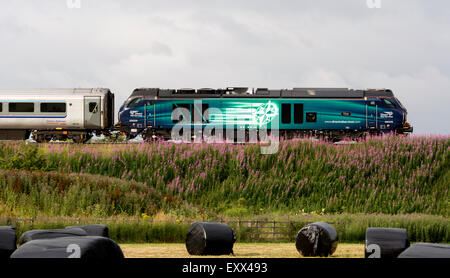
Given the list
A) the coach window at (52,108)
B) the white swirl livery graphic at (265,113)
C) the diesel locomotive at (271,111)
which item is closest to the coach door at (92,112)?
the coach window at (52,108)

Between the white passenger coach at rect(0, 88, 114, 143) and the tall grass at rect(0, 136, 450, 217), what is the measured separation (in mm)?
8171

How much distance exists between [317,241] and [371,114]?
91.6 ft

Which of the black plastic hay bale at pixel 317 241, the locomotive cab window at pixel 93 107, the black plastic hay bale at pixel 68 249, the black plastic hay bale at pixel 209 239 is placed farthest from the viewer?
the locomotive cab window at pixel 93 107

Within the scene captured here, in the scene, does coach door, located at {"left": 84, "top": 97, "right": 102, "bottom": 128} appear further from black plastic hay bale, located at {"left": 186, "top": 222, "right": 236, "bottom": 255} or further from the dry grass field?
black plastic hay bale, located at {"left": 186, "top": 222, "right": 236, "bottom": 255}

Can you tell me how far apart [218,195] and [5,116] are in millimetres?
21288

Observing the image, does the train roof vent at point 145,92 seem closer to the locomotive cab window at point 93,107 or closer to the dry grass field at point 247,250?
the locomotive cab window at point 93,107

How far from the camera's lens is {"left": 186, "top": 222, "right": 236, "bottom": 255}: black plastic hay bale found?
49.8ft

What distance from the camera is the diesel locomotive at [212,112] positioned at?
40875 millimetres

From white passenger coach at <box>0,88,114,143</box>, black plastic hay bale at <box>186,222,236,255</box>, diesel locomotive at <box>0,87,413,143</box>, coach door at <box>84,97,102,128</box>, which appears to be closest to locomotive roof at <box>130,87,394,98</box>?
diesel locomotive at <box>0,87,413,143</box>

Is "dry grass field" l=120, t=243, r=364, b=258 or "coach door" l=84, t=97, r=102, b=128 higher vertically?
"coach door" l=84, t=97, r=102, b=128

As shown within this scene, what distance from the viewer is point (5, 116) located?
139 ft

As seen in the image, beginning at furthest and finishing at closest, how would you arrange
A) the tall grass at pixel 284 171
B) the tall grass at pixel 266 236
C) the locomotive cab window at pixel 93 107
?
the locomotive cab window at pixel 93 107
the tall grass at pixel 284 171
the tall grass at pixel 266 236

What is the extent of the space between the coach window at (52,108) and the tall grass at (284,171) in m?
8.20

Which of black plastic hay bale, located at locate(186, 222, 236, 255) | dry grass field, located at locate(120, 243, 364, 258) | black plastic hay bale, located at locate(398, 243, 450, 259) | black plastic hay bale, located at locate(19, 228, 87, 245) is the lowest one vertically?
dry grass field, located at locate(120, 243, 364, 258)
